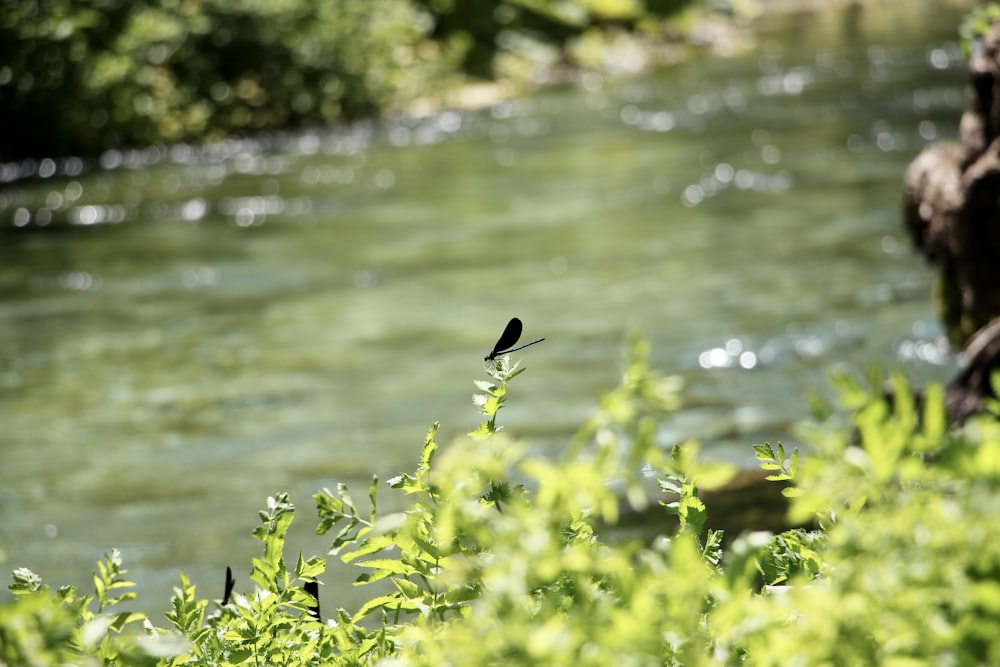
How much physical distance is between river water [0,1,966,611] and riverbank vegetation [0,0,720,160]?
23.5 inches

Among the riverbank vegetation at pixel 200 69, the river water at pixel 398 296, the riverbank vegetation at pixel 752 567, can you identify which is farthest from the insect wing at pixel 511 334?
the riverbank vegetation at pixel 200 69

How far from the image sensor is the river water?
5.89m

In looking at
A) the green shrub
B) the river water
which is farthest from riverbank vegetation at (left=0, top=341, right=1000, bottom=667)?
the green shrub

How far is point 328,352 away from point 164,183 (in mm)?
7764

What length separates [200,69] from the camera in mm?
18281

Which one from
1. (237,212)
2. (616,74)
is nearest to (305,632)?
(237,212)

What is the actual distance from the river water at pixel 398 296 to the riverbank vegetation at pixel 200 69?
596mm

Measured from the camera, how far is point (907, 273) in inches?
328

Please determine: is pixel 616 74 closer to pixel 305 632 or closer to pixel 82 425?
pixel 82 425

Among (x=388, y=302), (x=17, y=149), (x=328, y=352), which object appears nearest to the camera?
(x=328, y=352)

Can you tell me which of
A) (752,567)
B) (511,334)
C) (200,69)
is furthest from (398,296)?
(200,69)

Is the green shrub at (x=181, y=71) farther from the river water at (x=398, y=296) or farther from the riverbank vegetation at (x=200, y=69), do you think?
the river water at (x=398, y=296)

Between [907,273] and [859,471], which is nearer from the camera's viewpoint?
[859,471]

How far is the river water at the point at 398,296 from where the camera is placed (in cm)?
589
